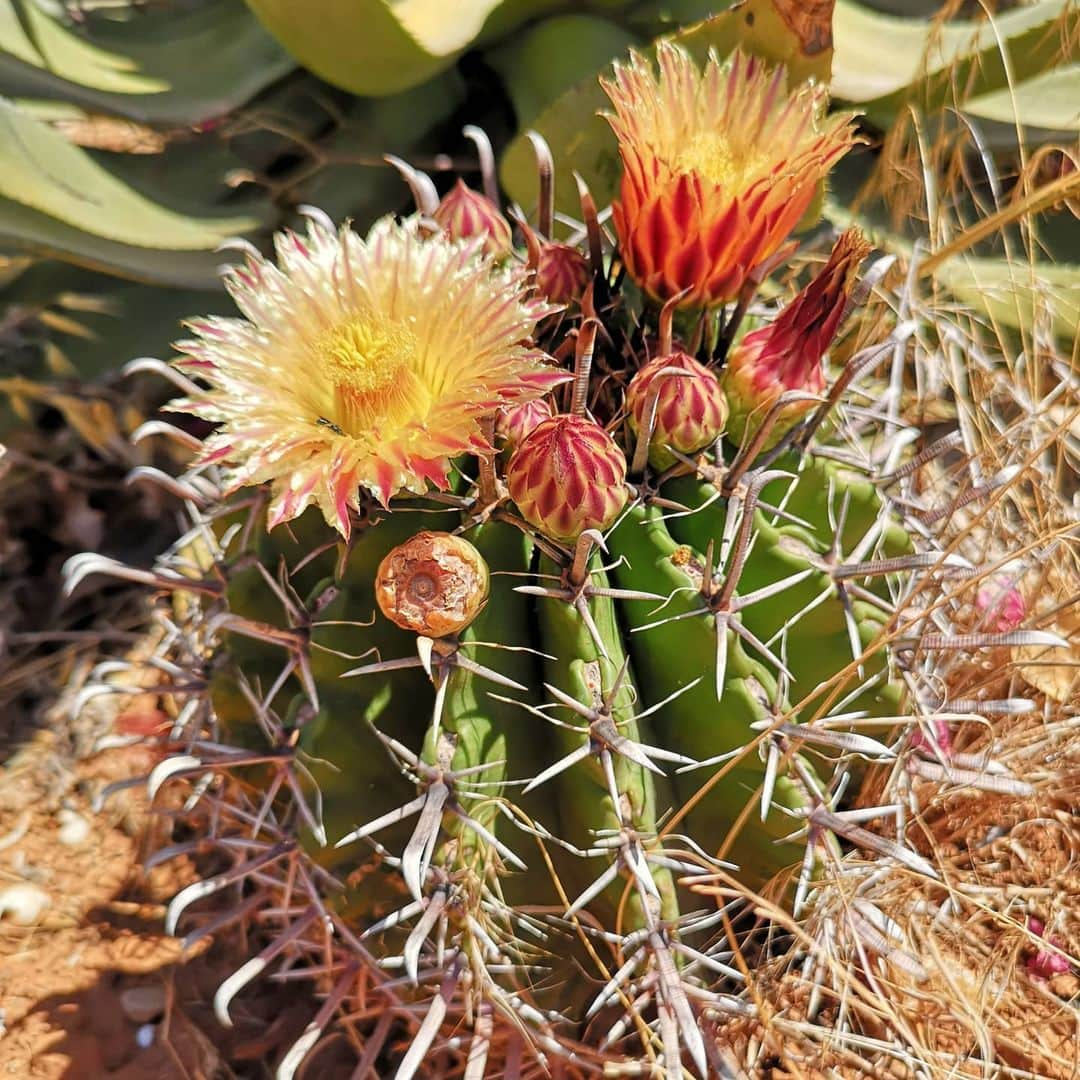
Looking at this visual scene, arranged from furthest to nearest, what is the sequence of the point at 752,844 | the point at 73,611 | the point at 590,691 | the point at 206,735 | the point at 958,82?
the point at 73,611 → the point at 958,82 → the point at 206,735 → the point at 752,844 → the point at 590,691

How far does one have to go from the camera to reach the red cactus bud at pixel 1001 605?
37.6 inches

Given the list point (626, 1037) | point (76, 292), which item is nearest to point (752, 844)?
point (626, 1037)

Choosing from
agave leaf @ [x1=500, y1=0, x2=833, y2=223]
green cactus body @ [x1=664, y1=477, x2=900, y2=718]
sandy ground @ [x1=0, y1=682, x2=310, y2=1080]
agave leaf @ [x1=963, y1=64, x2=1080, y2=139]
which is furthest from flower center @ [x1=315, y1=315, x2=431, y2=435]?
agave leaf @ [x1=963, y1=64, x2=1080, y2=139]

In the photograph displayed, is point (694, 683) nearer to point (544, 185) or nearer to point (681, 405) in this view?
point (681, 405)

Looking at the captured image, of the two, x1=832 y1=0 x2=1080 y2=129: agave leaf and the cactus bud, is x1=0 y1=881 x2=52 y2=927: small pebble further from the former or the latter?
x1=832 y1=0 x2=1080 y2=129: agave leaf

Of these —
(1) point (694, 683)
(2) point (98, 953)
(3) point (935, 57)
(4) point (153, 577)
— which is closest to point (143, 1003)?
(2) point (98, 953)

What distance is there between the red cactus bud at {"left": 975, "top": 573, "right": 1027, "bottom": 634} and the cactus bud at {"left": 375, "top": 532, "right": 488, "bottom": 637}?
1.65ft

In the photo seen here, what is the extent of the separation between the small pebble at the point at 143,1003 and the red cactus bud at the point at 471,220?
2.71ft

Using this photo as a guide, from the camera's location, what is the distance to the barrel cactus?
26.9 inches

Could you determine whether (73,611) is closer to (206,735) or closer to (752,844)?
(206,735)

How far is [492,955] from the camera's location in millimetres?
752

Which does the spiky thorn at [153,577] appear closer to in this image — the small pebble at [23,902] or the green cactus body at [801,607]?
the green cactus body at [801,607]

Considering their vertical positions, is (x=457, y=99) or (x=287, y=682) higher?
(x=457, y=99)

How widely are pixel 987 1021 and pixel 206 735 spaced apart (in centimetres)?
75
